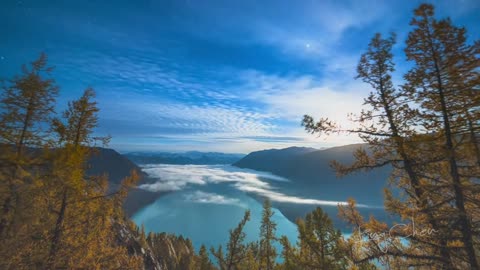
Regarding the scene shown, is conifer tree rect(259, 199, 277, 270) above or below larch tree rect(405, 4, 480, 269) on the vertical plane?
below

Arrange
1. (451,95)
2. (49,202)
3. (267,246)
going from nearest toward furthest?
(451,95)
(49,202)
(267,246)

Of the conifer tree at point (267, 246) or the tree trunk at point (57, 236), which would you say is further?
the conifer tree at point (267, 246)

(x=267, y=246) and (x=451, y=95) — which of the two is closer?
(x=451, y=95)

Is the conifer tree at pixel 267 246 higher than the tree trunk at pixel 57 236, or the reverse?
the tree trunk at pixel 57 236

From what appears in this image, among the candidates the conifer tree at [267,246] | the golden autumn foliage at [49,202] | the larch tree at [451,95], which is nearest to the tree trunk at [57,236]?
the golden autumn foliage at [49,202]

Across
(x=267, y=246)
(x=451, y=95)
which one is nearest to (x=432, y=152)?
(x=451, y=95)

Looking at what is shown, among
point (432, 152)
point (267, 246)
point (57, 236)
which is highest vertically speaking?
point (432, 152)

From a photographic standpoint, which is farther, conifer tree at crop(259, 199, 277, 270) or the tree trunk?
conifer tree at crop(259, 199, 277, 270)

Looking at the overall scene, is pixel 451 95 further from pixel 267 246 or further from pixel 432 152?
pixel 267 246

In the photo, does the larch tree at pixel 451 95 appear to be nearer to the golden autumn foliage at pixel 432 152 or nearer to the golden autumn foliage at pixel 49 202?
the golden autumn foliage at pixel 432 152

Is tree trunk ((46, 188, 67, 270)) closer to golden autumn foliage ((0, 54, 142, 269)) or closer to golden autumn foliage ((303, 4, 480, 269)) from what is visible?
golden autumn foliage ((0, 54, 142, 269))

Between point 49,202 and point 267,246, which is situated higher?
point 49,202

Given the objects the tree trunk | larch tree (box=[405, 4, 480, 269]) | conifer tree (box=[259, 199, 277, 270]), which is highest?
larch tree (box=[405, 4, 480, 269])

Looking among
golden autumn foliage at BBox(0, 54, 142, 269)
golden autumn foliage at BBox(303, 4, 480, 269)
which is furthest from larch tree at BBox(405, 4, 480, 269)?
golden autumn foliage at BBox(0, 54, 142, 269)
